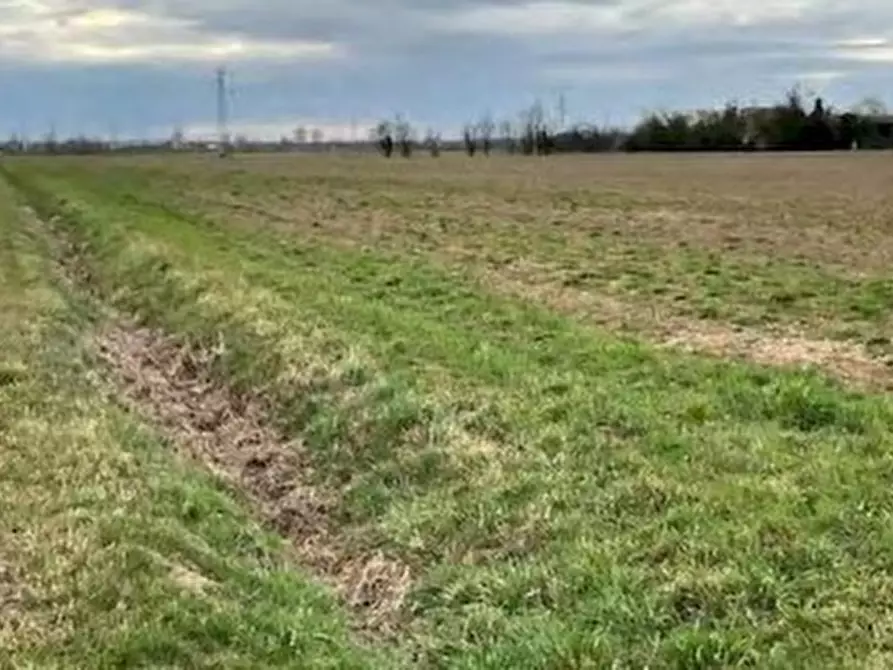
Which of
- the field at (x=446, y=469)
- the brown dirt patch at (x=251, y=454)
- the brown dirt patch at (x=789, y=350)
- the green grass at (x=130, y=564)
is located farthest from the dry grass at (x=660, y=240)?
the green grass at (x=130, y=564)

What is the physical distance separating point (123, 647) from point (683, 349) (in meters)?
8.79

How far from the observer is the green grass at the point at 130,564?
23.7ft

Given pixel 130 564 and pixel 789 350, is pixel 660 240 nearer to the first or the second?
pixel 789 350

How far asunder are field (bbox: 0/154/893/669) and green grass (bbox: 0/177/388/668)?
0.08 ft

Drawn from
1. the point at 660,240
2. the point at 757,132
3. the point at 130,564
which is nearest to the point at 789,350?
the point at 130,564

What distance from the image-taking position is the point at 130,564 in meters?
8.30

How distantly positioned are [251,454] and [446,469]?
2516 millimetres

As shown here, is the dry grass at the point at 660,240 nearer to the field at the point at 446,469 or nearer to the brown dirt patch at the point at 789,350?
the brown dirt patch at the point at 789,350

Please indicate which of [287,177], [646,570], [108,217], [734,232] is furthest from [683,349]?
[287,177]

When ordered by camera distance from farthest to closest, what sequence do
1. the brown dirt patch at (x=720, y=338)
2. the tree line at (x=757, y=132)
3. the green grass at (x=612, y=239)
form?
the tree line at (x=757, y=132), the green grass at (x=612, y=239), the brown dirt patch at (x=720, y=338)

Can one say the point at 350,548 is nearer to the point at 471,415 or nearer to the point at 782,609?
the point at 471,415

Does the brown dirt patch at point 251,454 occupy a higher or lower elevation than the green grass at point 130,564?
lower

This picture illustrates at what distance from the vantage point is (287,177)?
240 feet

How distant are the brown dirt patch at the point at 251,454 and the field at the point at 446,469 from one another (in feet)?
0.13
